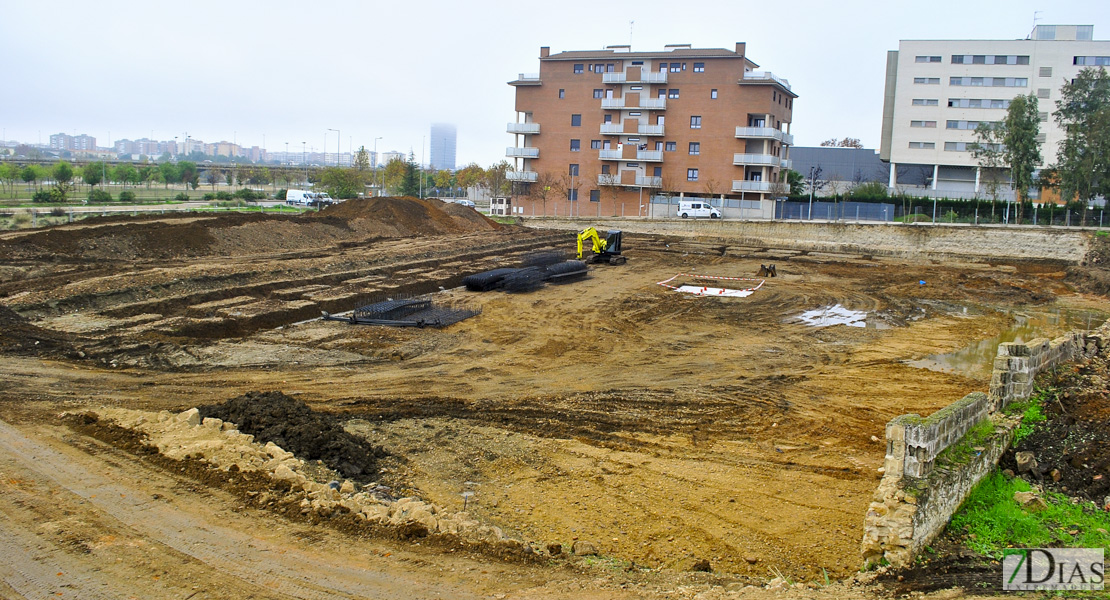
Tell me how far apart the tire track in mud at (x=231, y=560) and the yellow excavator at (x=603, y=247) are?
27642mm

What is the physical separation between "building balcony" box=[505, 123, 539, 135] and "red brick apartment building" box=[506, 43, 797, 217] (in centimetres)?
10

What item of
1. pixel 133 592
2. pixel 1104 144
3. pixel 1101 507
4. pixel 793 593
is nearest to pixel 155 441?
pixel 133 592

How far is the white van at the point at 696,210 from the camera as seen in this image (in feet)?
190

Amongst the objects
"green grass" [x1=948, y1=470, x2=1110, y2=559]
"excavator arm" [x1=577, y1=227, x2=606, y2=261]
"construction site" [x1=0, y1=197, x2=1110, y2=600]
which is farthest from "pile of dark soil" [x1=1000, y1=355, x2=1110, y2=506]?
"excavator arm" [x1=577, y1=227, x2=606, y2=261]

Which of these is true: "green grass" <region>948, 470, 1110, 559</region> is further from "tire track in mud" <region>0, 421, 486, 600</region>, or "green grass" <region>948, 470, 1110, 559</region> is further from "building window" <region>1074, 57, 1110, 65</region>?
"building window" <region>1074, 57, 1110, 65</region>

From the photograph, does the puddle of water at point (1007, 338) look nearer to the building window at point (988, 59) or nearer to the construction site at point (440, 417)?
the construction site at point (440, 417)

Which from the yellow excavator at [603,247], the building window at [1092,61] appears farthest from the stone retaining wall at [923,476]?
the building window at [1092,61]

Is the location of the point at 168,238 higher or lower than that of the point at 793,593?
higher

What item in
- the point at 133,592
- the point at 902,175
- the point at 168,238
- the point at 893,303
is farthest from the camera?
the point at 902,175

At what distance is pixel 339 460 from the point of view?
32.8 ft

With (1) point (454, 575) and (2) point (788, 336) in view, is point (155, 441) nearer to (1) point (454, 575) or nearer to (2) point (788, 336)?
(1) point (454, 575)

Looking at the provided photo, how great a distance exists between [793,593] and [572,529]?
2650 mm

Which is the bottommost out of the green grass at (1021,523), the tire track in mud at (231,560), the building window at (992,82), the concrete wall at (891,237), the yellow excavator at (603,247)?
the tire track in mud at (231,560)

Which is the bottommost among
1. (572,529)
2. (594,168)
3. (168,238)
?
(572,529)
